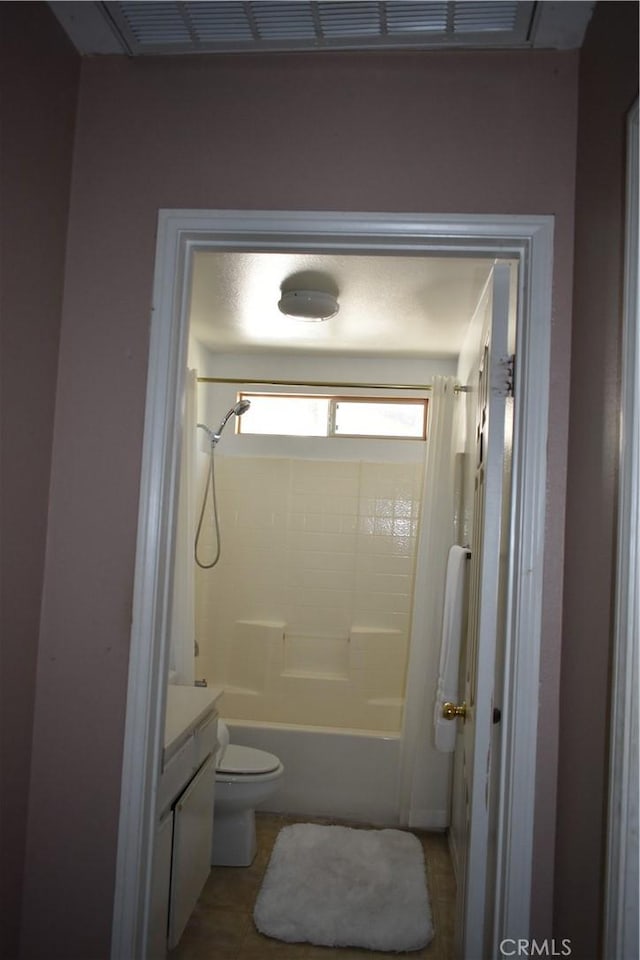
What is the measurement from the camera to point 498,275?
1729mm

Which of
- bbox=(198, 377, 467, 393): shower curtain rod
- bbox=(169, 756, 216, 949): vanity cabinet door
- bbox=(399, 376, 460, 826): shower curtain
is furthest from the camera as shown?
bbox=(198, 377, 467, 393): shower curtain rod

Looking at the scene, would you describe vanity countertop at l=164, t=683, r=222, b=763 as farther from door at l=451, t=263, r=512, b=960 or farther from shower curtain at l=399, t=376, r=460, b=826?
shower curtain at l=399, t=376, r=460, b=826

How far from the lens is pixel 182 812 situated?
2.18 m

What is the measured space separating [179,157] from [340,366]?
2.75 m

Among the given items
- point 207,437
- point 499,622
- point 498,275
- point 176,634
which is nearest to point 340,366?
point 207,437

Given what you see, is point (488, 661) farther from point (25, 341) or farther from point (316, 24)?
point (316, 24)

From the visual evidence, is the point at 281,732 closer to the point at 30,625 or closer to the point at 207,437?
the point at 207,437

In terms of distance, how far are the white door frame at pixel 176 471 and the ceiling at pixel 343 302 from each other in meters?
0.58

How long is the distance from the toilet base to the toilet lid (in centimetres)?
19

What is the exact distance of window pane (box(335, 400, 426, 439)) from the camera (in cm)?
441

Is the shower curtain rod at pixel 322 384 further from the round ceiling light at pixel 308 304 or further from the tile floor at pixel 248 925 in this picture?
the tile floor at pixel 248 925

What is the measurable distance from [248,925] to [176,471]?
6.27 feet

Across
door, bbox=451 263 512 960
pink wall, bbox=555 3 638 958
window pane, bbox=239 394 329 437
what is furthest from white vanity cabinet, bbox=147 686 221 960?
window pane, bbox=239 394 329 437

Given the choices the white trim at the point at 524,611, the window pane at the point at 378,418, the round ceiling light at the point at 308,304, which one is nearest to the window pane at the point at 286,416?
the window pane at the point at 378,418
